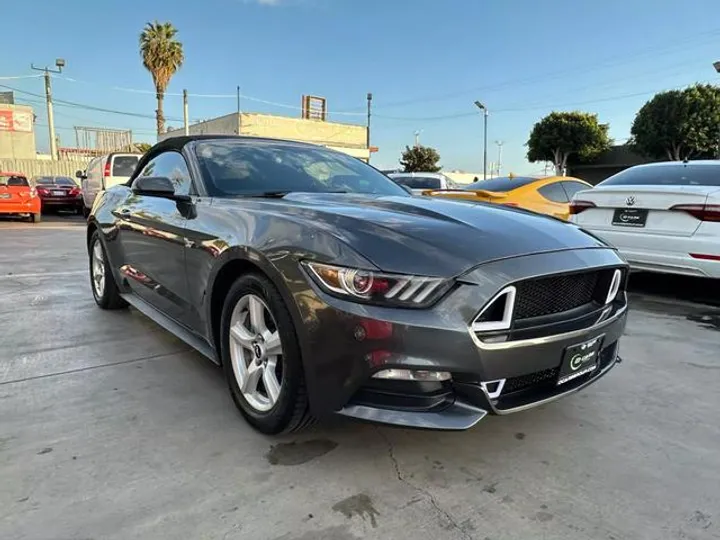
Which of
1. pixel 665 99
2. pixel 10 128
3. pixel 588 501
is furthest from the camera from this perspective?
pixel 10 128

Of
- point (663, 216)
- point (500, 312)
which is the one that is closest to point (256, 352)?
point (500, 312)

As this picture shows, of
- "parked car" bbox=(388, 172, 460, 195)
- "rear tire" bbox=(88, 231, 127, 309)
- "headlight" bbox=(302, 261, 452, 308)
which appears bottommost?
"rear tire" bbox=(88, 231, 127, 309)

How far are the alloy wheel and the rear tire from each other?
2462 millimetres

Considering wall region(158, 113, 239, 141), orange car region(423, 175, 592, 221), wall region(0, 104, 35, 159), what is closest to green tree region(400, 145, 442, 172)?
wall region(158, 113, 239, 141)

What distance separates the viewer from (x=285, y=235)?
2.34 meters

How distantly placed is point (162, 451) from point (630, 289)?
552 centimetres

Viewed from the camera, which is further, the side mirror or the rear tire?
the rear tire

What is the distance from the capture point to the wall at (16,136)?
3672 cm

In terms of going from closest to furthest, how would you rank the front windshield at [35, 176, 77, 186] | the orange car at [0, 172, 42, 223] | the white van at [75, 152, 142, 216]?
the white van at [75, 152, 142, 216] < the orange car at [0, 172, 42, 223] < the front windshield at [35, 176, 77, 186]

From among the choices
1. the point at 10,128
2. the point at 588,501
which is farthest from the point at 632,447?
the point at 10,128

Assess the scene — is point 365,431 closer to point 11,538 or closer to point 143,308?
point 11,538

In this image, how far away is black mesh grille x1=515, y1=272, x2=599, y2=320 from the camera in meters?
2.15

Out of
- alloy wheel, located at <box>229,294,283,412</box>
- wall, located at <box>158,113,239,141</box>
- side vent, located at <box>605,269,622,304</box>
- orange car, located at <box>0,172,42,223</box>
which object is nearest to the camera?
alloy wheel, located at <box>229,294,283,412</box>

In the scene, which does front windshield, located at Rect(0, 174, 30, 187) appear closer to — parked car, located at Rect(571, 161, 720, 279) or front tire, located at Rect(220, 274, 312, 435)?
parked car, located at Rect(571, 161, 720, 279)
